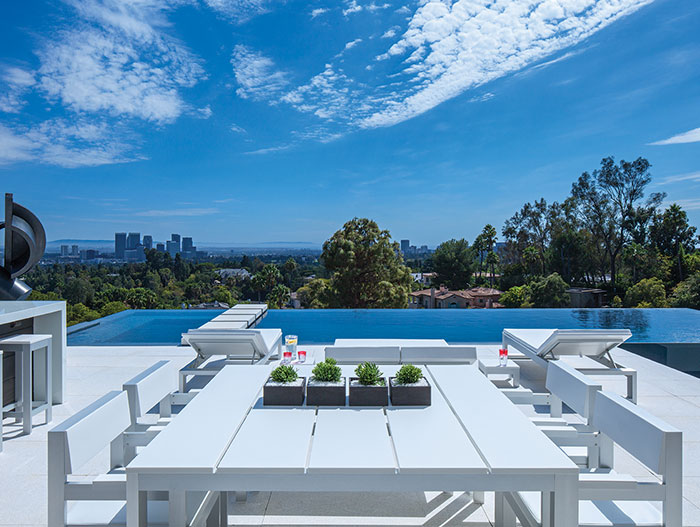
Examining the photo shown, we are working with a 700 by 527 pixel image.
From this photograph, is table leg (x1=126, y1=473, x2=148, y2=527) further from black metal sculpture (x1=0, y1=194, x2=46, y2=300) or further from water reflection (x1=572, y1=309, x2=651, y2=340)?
water reflection (x1=572, y1=309, x2=651, y2=340)

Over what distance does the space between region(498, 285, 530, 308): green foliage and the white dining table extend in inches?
1113

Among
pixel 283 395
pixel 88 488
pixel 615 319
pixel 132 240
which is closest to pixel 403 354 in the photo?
pixel 283 395

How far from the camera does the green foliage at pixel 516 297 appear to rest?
94.6ft

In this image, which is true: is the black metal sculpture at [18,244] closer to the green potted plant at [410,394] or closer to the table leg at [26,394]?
the table leg at [26,394]

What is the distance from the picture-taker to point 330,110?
113 ft

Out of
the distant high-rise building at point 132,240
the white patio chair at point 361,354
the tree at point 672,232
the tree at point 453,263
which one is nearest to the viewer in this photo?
the white patio chair at point 361,354

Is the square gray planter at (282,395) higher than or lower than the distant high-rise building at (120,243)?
lower

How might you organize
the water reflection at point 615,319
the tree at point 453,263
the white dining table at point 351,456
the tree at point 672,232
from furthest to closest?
the tree at point 453,263
the tree at point 672,232
the water reflection at point 615,319
the white dining table at point 351,456

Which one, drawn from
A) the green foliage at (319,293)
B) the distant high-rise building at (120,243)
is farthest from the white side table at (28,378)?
the distant high-rise building at (120,243)

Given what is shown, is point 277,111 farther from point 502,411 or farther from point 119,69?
point 502,411

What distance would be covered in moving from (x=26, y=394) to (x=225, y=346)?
1.57m

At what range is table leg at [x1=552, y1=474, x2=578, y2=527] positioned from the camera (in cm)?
145

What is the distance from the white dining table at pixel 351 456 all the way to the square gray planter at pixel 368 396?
91 millimetres

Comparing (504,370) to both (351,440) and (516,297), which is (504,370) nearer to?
(351,440)
